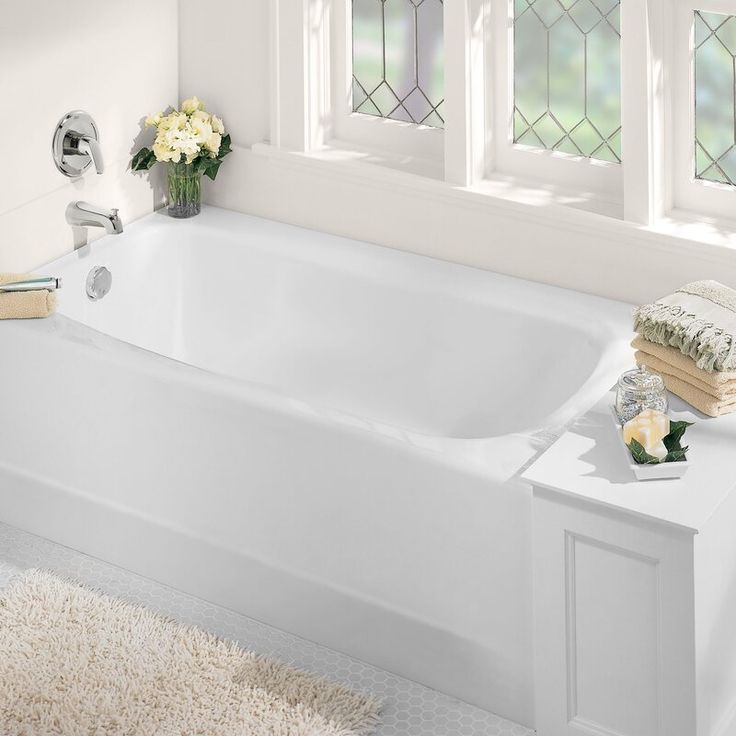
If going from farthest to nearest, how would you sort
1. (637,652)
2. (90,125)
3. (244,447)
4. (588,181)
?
(90,125) → (588,181) → (244,447) → (637,652)

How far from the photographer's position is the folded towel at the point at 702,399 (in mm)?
2773

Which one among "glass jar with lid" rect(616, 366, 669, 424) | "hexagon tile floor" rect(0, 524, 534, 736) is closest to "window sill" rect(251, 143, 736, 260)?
"glass jar with lid" rect(616, 366, 669, 424)

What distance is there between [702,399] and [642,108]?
791 mm

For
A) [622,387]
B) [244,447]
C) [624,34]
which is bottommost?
[244,447]

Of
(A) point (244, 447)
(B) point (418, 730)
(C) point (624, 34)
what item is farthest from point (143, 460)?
(C) point (624, 34)

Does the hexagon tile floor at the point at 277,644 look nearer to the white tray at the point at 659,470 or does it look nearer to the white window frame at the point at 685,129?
the white tray at the point at 659,470

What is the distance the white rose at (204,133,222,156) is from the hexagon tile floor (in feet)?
3.84

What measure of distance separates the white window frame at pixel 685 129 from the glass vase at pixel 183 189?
1.36 metres

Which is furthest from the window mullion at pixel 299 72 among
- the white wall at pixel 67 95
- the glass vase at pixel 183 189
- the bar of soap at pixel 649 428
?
the bar of soap at pixel 649 428

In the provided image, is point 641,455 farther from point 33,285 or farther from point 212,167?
point 212,167

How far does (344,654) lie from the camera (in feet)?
10.0

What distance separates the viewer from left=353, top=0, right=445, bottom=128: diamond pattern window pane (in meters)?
3.62

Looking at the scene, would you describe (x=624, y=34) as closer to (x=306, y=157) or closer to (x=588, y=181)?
(x=588, y=181)

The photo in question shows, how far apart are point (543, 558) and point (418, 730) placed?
0.47 metres
